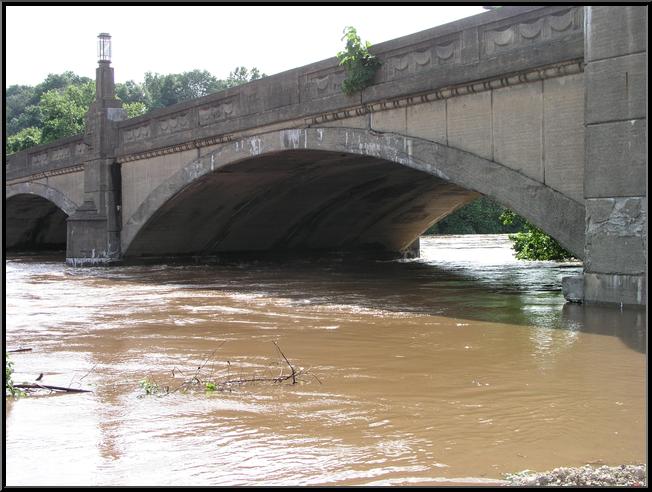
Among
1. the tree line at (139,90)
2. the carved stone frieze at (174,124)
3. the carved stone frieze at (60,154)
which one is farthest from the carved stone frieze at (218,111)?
the tree line at (139,90)

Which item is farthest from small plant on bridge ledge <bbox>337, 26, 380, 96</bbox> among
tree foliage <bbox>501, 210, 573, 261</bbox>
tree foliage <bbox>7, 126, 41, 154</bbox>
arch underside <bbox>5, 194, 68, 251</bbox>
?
tree foliage <bbox>7, 126, 41, 154</bbox>

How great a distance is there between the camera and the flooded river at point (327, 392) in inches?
158

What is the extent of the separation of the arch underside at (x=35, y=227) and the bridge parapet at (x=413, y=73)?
15.0 metres

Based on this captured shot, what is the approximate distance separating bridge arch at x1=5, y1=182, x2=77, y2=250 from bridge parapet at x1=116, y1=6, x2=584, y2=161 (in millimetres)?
13329

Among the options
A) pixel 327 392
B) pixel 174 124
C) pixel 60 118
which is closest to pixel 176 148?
pixel 174 124

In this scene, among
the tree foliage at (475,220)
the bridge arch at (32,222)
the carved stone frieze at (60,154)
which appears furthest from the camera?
the tree foliage at (475,220)

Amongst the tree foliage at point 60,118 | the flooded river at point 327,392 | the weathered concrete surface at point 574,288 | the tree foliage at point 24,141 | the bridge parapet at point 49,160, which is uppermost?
the tree foliage at point 60,118

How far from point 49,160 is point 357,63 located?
49.6 feet

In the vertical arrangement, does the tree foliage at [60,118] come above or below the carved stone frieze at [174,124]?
above

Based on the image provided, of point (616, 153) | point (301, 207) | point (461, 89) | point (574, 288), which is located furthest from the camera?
point (301, 207)

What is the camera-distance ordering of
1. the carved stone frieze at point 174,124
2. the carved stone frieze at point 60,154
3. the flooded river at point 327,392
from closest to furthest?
the flooded river at point 327,392 < the carved stone frieze at point 174,124 < the carved stone frieze at point 60,154

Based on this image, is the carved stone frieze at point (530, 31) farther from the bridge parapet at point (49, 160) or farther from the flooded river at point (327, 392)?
the bridge parapet at point (49, 160)

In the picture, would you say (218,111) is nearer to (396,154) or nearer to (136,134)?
(136,134)

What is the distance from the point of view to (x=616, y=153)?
30.8ft
